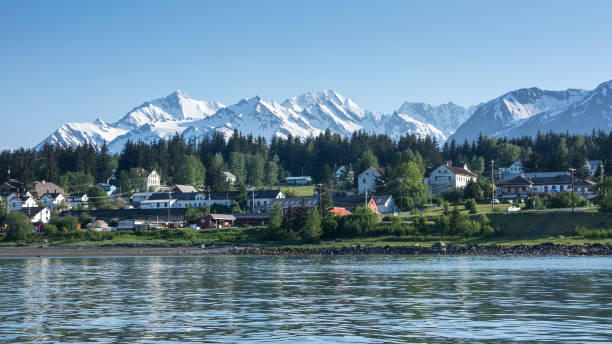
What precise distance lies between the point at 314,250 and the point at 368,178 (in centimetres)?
8841

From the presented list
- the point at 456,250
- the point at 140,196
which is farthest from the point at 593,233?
the point at 140,196

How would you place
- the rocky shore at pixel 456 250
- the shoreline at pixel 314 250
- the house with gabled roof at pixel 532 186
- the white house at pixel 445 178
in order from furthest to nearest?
the white house at pixel 445 178 < the house with gabled roof at pixel 532 186 < the shoreline at pixel 314 250 < the rocky shore at pixel 456 250

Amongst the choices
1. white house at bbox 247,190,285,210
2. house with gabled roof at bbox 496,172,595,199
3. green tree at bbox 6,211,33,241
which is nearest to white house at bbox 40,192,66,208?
white house at bbox 247,190,285,210

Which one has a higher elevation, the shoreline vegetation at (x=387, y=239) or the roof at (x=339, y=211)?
the roof at (x=339, y=211)

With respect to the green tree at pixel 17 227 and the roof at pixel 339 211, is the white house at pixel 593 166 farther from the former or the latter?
the green tree at pixel 17 227

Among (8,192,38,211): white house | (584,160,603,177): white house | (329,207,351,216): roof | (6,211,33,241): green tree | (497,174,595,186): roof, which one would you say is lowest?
(6,211,33,241): green tree

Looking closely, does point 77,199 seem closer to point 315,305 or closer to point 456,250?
point 456,250

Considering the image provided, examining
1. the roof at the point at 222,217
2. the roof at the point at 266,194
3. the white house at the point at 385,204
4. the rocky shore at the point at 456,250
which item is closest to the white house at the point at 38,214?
the roof at the point at 222,217

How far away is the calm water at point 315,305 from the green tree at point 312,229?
142 ft

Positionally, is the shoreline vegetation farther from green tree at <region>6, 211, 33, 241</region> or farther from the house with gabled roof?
the house with gabled roof

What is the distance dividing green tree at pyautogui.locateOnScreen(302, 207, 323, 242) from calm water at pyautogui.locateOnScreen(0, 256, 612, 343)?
43.4m

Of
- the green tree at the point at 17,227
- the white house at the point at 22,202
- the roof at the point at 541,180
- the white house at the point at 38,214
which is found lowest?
the green tree at the point at 17,227

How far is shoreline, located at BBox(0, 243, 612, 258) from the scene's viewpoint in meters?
79.4

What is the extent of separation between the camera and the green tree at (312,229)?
3986 inches
